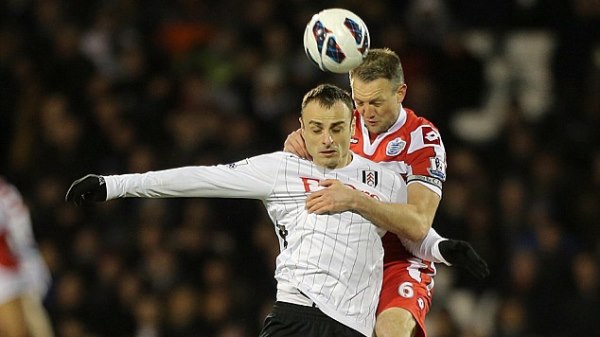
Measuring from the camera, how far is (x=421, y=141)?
20.3ft

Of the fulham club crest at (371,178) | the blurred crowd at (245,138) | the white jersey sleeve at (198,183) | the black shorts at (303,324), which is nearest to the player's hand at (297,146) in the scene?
the white jersey sleeve at (198,183)

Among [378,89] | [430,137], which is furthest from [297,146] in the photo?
[430,137]

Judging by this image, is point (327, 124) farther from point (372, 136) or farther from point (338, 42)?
point (372, 136)

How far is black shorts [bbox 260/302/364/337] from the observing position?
5537 mm

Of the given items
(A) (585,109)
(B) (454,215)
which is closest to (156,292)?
(B) (454,215)

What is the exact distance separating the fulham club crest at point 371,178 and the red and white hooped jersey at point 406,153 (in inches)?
10.7

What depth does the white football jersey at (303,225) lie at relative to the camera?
18.3ft

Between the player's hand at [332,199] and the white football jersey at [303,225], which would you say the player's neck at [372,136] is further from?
the player's hand at [332,199]

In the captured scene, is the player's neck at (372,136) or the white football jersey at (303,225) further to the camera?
the player's neck at (372,136)

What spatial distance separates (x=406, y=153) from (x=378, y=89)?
365 mm

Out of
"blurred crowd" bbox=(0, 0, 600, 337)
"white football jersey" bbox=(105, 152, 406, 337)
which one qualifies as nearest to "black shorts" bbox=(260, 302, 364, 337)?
"white football jersey" bbox=(105, 152, 406, 337)

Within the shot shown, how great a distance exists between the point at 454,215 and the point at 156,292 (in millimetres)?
2486

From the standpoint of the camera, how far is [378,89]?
602cm

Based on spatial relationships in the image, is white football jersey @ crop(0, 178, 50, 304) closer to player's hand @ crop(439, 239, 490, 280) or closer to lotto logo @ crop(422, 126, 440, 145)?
lotto logo @ crop(422, 126, 440, 145)
